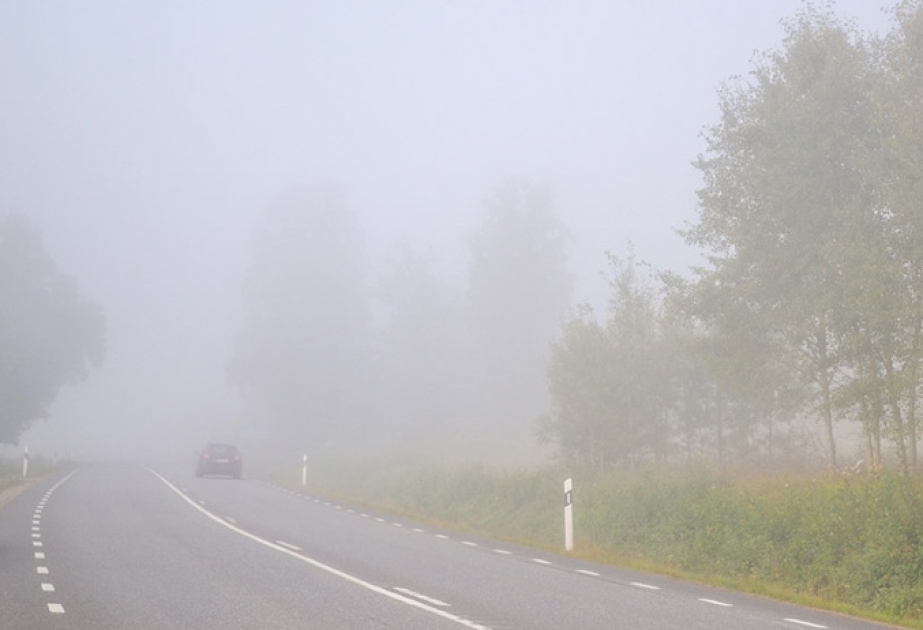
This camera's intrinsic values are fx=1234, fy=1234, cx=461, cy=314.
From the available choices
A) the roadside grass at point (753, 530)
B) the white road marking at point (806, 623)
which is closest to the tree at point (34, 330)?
the roadside grass at point (753, 530)

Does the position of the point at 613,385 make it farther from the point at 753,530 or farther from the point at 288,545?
the point at 753,530

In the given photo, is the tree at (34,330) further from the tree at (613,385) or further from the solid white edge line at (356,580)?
the solid white edge line at (356,580)

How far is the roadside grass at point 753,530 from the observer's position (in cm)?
1455


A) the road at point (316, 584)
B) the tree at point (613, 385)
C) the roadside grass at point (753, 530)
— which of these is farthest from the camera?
the tree at point (613, 385)

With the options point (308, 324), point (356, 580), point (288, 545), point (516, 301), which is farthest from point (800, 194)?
point (308, 324)

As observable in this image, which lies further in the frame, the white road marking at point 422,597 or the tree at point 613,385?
the tree at point 613,385

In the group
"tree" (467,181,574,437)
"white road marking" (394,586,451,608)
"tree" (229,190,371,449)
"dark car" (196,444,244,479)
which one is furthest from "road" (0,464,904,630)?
"tree" (229,190,371,449)

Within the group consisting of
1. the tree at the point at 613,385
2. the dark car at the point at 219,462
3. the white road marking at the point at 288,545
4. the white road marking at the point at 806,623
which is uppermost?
the tree at the point at 613,385

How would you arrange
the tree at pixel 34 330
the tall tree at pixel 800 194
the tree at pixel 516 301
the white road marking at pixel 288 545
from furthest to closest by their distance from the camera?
the tree at pixel 516 301 → the tree at pixel 34 330 → the tall tree at pixel 800 194 → the white road marking at pixel 288 545

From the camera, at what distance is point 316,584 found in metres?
15.1

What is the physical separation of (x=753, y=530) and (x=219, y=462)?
3708 centimetres

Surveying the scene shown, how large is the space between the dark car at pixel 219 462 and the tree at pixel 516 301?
66.0 ft

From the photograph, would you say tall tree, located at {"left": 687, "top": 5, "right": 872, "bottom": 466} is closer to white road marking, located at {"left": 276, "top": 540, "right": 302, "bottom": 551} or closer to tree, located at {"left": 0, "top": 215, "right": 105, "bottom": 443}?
white road marking, located at {"left": 276, "top": 540, "right": 302, "bottom": 551}

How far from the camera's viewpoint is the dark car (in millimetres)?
51500
